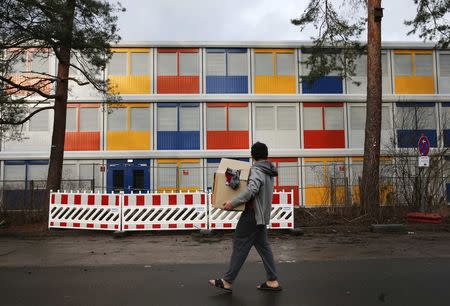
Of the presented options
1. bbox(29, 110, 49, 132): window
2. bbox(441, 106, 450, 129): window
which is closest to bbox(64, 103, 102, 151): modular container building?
bbox(29, 110, 49, 132): window

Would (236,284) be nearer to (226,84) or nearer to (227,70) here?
(226,84)

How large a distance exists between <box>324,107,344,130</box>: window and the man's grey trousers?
20.8 meters

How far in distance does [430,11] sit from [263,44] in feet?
33.3

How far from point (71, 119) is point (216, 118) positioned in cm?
793

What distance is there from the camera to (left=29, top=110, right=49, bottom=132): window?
24984 mm

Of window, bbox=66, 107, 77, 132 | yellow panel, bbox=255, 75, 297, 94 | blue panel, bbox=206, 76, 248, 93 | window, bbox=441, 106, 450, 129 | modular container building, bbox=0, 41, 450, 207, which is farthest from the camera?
yellow panel, bbox=255, 75, 297, 94

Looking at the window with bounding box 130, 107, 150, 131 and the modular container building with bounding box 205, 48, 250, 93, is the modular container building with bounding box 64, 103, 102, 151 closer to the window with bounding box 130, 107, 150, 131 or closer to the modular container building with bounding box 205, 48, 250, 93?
the window with bounding box 130, 107, 150, 131

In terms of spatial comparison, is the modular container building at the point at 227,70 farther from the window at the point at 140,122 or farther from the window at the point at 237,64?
the window at the point at 140,122

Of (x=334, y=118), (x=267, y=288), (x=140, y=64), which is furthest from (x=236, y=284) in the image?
(x=334, y=118)

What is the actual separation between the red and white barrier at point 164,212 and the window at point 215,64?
1380 centimetres

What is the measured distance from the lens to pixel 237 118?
84.3ft

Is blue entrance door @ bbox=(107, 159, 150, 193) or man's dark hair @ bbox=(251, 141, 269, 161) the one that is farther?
blue entrance door @ bbox=(107, 159, 150, 193)

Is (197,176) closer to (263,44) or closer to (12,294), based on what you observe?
(263,44)

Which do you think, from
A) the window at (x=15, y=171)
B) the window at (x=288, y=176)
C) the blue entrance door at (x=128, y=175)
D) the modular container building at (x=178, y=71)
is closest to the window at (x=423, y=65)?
the window at (x=288, y=176)
